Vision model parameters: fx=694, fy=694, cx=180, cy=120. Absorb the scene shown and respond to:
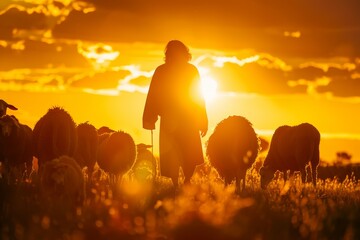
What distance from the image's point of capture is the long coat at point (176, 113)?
14133 millimetres

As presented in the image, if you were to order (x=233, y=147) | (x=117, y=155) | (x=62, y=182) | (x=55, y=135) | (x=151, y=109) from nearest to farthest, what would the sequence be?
(x=62, y=182) < (x=151, y=109) < (x=55, y=135) < (x=233, y=147) < (x=117, y=155)

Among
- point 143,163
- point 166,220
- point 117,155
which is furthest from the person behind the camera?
point 143,163

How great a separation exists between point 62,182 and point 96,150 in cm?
725

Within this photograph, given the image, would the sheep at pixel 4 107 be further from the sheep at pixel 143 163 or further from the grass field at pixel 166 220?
the grass field at pixel 166 220

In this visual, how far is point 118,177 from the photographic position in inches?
722

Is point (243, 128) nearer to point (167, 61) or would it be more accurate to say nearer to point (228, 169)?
point (228, 169)

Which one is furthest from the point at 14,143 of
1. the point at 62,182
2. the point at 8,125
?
the point at 62,182

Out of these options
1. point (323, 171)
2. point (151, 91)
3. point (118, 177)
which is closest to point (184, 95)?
point (151, 91)

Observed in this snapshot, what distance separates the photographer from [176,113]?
14.2 meters

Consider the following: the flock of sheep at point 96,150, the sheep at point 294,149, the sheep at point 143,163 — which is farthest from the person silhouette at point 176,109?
the sheep at point 294,149

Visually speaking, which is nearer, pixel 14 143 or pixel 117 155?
pixel 14 143

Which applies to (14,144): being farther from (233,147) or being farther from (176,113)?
(233,147)

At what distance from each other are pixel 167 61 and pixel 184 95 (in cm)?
78

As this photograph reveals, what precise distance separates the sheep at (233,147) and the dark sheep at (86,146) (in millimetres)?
3577
